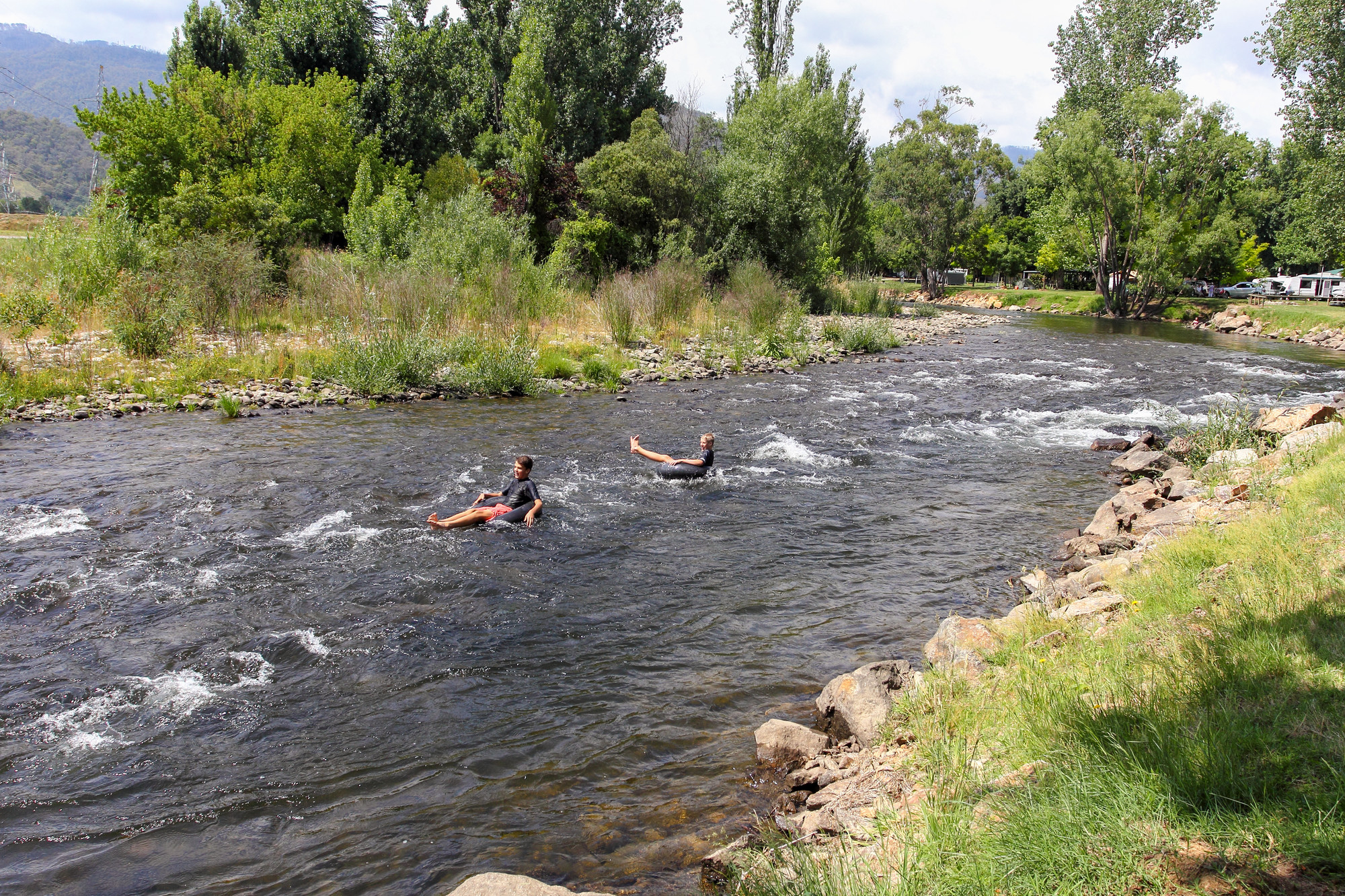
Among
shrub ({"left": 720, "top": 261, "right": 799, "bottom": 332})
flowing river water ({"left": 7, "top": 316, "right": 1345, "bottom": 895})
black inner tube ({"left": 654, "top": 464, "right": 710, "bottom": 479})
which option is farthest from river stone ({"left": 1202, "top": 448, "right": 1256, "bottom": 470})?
shrub ({"left": 720, "top": 261, "right": 799, "bottom": 332})

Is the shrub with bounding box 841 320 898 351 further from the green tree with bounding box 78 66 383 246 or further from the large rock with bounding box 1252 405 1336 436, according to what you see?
the green tree with bounding box 78 66 383 246

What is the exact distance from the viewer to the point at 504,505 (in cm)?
1074

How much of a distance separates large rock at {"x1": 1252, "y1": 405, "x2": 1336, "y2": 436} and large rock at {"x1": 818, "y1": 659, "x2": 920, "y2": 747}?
11031 millimetres

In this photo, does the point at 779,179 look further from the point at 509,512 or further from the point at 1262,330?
the point at 509,512

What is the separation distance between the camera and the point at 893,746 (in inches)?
208

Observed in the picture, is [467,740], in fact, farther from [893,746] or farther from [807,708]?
[893,746]

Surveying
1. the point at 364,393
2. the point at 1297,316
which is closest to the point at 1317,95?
the point at 1297,316

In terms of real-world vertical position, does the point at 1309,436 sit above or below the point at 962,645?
above

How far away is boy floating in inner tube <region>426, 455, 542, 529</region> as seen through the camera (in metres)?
10.4

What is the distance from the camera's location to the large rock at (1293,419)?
13.3m

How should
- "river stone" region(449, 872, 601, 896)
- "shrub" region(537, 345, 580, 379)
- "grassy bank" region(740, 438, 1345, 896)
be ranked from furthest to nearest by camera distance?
"shrub" region(537, 345, 580, 379), "river stone" region(449, 872, 601, 896), "grassy bank" region(740, 438, 1345, 896)

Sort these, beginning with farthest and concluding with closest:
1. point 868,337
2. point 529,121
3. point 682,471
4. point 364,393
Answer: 1. point 529,121
2. point 868,337
3. point 364,393
4. point 682,471

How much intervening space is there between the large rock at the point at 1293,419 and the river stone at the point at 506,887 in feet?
47.1

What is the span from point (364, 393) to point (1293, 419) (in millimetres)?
18986
